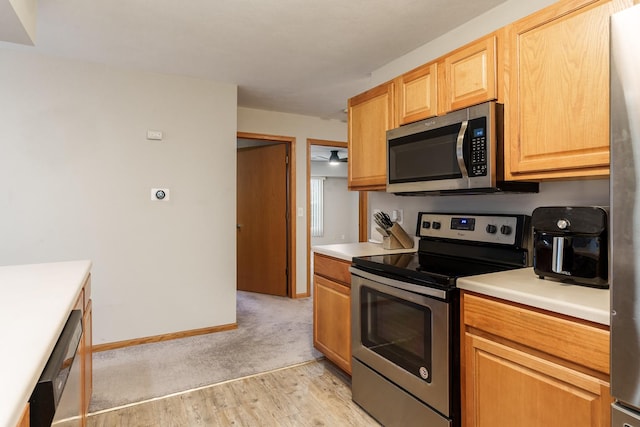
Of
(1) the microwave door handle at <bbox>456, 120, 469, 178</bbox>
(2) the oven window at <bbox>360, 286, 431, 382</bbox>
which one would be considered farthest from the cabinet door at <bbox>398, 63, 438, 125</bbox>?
(2) the oven window at <bbox>360, 286, 431, 382</bbox>

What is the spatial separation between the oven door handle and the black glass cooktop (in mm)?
19

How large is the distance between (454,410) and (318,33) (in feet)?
7.27

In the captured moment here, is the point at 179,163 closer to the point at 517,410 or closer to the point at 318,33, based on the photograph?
the point at 318,33

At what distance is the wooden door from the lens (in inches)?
175

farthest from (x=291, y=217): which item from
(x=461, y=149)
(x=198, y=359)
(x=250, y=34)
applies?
(x=461, y=149)

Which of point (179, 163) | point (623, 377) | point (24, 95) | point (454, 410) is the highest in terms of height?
point (24, 95)

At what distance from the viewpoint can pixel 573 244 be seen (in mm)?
1338

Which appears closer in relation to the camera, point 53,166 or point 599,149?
point 599,149

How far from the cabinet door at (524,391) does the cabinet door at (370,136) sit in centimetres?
126

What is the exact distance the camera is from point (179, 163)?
123 inches

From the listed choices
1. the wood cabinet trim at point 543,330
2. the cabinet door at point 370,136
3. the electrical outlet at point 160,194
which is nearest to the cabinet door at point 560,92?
the wood cabinet trim at point 543,330

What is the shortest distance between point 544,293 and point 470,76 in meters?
1.06

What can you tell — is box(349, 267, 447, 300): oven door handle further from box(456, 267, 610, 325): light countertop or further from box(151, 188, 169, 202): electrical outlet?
box(151, 188, 169, 202): electrical outlet

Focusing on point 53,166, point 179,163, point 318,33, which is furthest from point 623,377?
point 53,166
